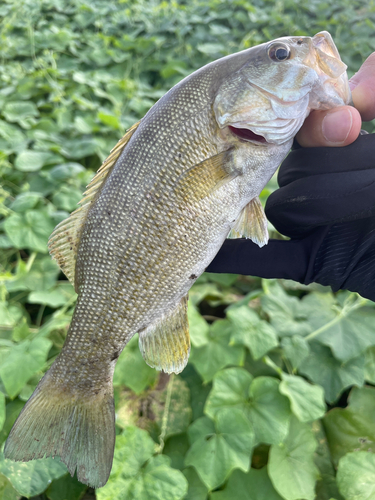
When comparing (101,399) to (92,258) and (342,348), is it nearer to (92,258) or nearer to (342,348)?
(92,258)

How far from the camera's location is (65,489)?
1.46 meters

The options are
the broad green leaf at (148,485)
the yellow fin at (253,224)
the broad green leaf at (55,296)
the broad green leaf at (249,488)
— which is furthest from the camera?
the broad green leaf at (55,296)

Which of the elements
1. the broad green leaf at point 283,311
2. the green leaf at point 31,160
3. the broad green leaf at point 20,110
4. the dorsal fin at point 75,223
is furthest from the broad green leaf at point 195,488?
the broad green leaf at point 20,110

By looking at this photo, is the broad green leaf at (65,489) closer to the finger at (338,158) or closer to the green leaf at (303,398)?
the green leaf at (303,398)

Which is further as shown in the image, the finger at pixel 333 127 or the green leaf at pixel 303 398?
the green leaf at pixel 303 398

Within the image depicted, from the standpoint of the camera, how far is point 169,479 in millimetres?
1243

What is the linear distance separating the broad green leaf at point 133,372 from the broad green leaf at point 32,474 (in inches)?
15.1

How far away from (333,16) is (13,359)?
5220 millimetres

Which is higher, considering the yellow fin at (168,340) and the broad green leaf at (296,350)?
the yellow fin at (168,340)

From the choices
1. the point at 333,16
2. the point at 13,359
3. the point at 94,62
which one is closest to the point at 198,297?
the point at 13,359

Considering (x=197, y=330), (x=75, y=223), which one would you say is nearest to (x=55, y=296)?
(x=197, y=330)

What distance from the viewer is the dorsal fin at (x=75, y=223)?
1.07 m

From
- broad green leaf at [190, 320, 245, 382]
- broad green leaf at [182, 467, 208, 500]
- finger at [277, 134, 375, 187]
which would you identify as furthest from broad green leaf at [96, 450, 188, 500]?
finger at [277, 134, 375, 187]

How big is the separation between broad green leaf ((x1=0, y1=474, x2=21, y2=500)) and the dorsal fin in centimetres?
100
